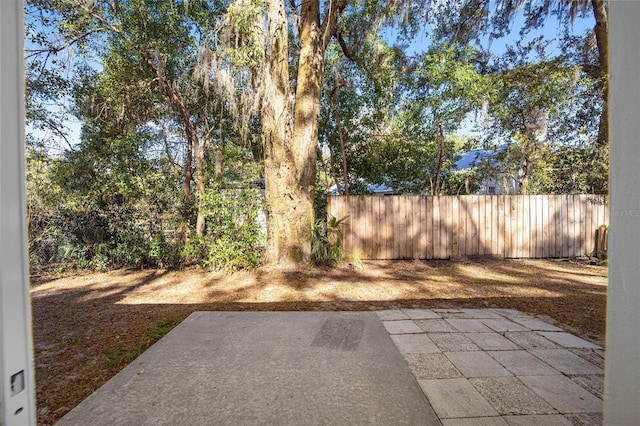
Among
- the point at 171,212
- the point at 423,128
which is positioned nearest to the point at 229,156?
the point at 171,212

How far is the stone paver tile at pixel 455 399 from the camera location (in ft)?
5.32

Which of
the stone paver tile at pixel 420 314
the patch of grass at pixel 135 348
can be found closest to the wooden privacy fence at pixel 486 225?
the stone paver tile at pixel 420 314

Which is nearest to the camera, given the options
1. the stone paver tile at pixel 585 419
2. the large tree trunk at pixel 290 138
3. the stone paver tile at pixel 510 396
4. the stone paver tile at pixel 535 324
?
the stone paver tile at pixel 585 419

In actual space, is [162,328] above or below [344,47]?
below

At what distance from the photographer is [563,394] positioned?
1.79 metres

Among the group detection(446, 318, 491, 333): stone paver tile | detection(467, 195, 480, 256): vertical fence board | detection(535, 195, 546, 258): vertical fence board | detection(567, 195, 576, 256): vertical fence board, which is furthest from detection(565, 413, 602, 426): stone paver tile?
detection(567, 195, 576, 256): vertical fence board

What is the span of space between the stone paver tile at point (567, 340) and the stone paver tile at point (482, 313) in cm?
50

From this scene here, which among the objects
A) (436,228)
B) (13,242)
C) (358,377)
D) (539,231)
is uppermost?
(13,242)

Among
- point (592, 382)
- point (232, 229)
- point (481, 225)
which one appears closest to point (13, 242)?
point (592, 382)

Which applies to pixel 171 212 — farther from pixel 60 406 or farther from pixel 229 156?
pixel 60 406

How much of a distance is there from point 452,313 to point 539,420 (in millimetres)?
1794

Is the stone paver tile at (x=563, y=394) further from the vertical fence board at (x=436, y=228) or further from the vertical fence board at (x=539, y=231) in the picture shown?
the vertical fence board at (x=539, y=231)

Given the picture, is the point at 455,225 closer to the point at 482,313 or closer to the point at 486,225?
the point at 486,225

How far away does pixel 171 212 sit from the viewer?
616cm
